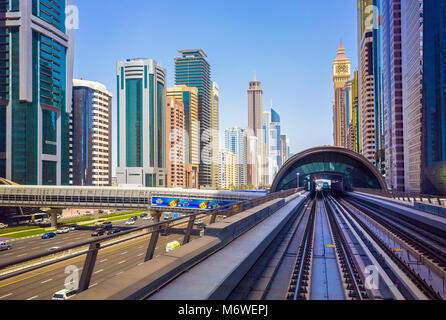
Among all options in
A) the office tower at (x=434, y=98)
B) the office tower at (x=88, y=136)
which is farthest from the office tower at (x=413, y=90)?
the office tower at (x=88, y=136)

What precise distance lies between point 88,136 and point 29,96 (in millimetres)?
32181

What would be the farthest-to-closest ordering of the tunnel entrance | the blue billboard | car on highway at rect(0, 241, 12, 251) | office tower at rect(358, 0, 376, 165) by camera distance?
1. office tower at rect(358, 0, 376, 165)
2. the tunnel entrance
3. the blue billboard
4. car on highway at rect(0, 241, 12, 251)

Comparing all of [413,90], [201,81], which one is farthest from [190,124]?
[413,90]

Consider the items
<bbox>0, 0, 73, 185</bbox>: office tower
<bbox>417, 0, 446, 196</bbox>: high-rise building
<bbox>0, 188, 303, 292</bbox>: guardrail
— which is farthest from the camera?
<bbox>0, 0, 73, 185</bbox>: office tower

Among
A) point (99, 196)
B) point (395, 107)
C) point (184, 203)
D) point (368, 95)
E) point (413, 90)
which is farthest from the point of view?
point (368, 95)

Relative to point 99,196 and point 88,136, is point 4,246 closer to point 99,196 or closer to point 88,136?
point 99,196

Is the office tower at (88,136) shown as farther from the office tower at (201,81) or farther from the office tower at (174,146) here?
the office tower at (201,81)

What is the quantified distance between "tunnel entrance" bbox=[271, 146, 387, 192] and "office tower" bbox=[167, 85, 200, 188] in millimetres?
83336

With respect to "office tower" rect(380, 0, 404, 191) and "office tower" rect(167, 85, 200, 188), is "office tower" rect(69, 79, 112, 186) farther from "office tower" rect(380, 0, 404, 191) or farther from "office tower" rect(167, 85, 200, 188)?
"office tower" rect(380, 0, 404, 191)

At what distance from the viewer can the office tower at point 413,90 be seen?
5759 centimetres

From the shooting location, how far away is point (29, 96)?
8062 centimetres

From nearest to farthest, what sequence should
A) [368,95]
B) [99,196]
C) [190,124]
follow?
1. [99,196]
2. [368,95]
3. [190,124]

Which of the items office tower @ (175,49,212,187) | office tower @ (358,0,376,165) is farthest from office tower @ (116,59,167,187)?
office tower @ (358,0,376,165)

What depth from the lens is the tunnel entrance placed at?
5669cm
